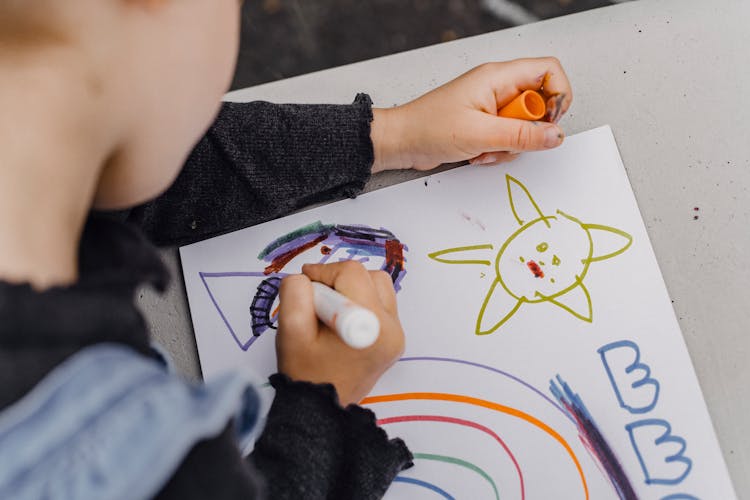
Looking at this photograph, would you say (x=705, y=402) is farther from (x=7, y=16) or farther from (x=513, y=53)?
(x=7, y=16)

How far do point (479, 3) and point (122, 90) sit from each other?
0.65 metres

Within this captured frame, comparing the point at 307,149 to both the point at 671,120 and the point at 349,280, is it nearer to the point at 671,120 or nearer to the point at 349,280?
the point at 349,280

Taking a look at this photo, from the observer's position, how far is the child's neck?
10.6 inches

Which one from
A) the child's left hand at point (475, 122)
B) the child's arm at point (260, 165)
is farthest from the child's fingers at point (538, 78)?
the child's arm at point (260, 165)

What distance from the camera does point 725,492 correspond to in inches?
17.8

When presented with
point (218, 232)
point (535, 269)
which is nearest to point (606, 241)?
point (535, 269)

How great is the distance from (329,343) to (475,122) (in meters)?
0.21

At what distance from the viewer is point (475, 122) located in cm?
48

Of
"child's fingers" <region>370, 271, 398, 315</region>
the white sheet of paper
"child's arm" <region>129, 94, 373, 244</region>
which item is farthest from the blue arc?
"child's arm" <region>129, 94, 373, 244</region>

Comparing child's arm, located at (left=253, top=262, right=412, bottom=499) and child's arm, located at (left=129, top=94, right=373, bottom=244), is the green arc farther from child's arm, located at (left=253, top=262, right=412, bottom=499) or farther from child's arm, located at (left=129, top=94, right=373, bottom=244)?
child's arm, located at (left=129, top=94, right=373, bottom=244)

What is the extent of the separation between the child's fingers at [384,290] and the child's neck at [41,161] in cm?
21

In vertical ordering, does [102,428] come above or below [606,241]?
above

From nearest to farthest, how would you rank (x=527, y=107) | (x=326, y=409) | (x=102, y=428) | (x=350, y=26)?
(x=102, y=428), (x=326, y=409), (x=527, y=107), (x=350, y=26)

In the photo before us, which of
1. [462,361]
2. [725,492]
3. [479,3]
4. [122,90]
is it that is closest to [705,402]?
[725,492]
